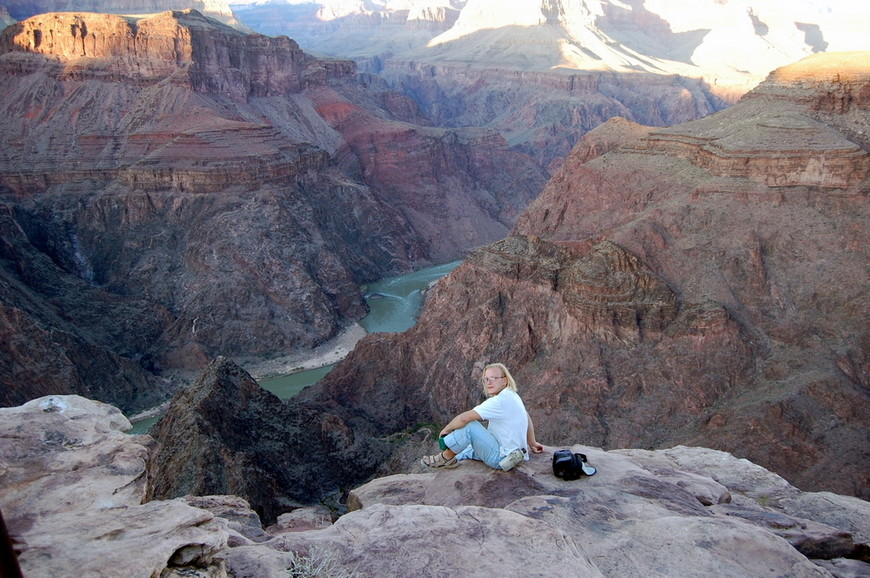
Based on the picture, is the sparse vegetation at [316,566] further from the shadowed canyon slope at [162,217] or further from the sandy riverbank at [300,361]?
the sandy riverbank at [300,361]

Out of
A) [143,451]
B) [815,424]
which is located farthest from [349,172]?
[143,451]

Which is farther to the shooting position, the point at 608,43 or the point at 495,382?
the point at 608,43

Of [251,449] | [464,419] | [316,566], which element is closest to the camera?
[316,566]

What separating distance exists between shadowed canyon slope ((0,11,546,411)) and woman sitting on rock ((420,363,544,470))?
37.4 metres

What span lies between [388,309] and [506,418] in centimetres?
5296

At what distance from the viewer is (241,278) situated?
5878 cm

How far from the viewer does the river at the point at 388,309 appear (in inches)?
2003

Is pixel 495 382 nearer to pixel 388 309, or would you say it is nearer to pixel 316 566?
pixel 316 566

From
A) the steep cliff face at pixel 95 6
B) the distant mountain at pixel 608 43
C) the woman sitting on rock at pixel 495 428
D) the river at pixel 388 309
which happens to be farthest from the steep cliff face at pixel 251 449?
the distant mountain at pixel 608 43

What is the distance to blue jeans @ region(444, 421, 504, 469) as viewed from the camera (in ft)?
41.6

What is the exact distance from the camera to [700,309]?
33.9 meters

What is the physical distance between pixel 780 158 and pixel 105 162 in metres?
57.2

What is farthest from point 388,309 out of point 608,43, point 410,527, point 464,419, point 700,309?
point 608,43

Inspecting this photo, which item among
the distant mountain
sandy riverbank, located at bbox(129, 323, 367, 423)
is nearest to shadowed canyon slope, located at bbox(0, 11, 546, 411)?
sandy riverbank, located at bbox(129, 323, 367, 423)
